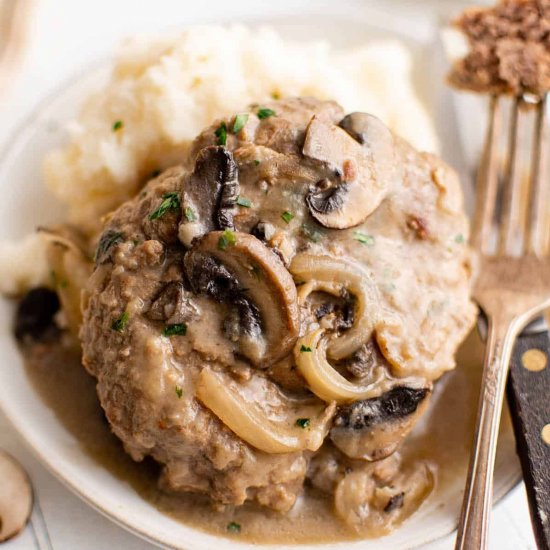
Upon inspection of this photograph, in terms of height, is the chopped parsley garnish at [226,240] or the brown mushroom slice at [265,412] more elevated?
the chopped parsley garnish at [226,240]

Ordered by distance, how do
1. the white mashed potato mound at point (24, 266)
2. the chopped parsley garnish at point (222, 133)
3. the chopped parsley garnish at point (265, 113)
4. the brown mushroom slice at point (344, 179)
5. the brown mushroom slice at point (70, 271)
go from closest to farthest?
the brown mushroom slice at point (344, 179), the chopped parsley garnish at point (222, 133), the chopped parsley garnish at point (265, 113), the brown mushroom slice at point (70, 271), the white mashed potato mound at point (24, 266)

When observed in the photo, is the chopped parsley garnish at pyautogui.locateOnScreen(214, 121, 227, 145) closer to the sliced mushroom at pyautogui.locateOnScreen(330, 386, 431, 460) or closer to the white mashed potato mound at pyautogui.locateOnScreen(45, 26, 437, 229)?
the white mashed potato mound at pyautogui.locateOnScreen(45, 26, 437, 229)

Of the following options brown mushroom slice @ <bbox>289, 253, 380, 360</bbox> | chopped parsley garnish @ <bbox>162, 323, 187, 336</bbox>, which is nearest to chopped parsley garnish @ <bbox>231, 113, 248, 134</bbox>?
brown mushroom slice @ <bbox>289, 253, 380, 360</bbox>

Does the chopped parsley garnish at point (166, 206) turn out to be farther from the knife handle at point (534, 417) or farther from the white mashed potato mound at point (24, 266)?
the knife handle at point (534, 417)

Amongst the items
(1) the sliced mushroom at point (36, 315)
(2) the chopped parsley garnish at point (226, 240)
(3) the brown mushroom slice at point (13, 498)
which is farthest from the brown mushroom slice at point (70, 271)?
(2) the chopped parsley garnish at point (226, 240)

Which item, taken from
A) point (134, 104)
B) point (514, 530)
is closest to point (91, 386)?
point (134, 104)

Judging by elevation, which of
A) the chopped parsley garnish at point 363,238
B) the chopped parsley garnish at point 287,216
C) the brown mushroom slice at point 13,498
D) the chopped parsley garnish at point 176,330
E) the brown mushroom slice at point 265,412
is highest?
the chopped parsley garnish at point 287,216
